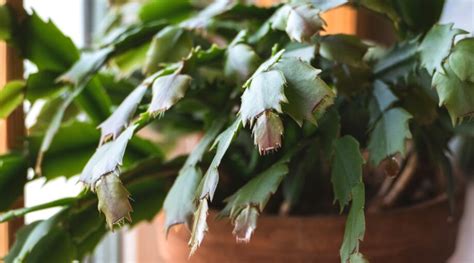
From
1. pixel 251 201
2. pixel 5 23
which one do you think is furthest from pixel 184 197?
pixel 5 23

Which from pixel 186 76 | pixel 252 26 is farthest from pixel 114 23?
pixel 186 76

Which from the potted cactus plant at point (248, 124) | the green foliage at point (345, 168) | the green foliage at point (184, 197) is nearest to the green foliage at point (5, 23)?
the potted cactus plant at point (248, 124)

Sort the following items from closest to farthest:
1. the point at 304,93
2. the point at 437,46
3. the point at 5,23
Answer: the point at 304,93, the point at 437,46, the point at 5,23

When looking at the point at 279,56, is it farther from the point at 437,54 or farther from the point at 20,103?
the point at 20,103

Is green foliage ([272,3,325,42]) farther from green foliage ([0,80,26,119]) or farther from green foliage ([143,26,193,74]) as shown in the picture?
green foliage ([0,80,26,119])

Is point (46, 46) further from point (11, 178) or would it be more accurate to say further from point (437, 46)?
point (437, 46)
